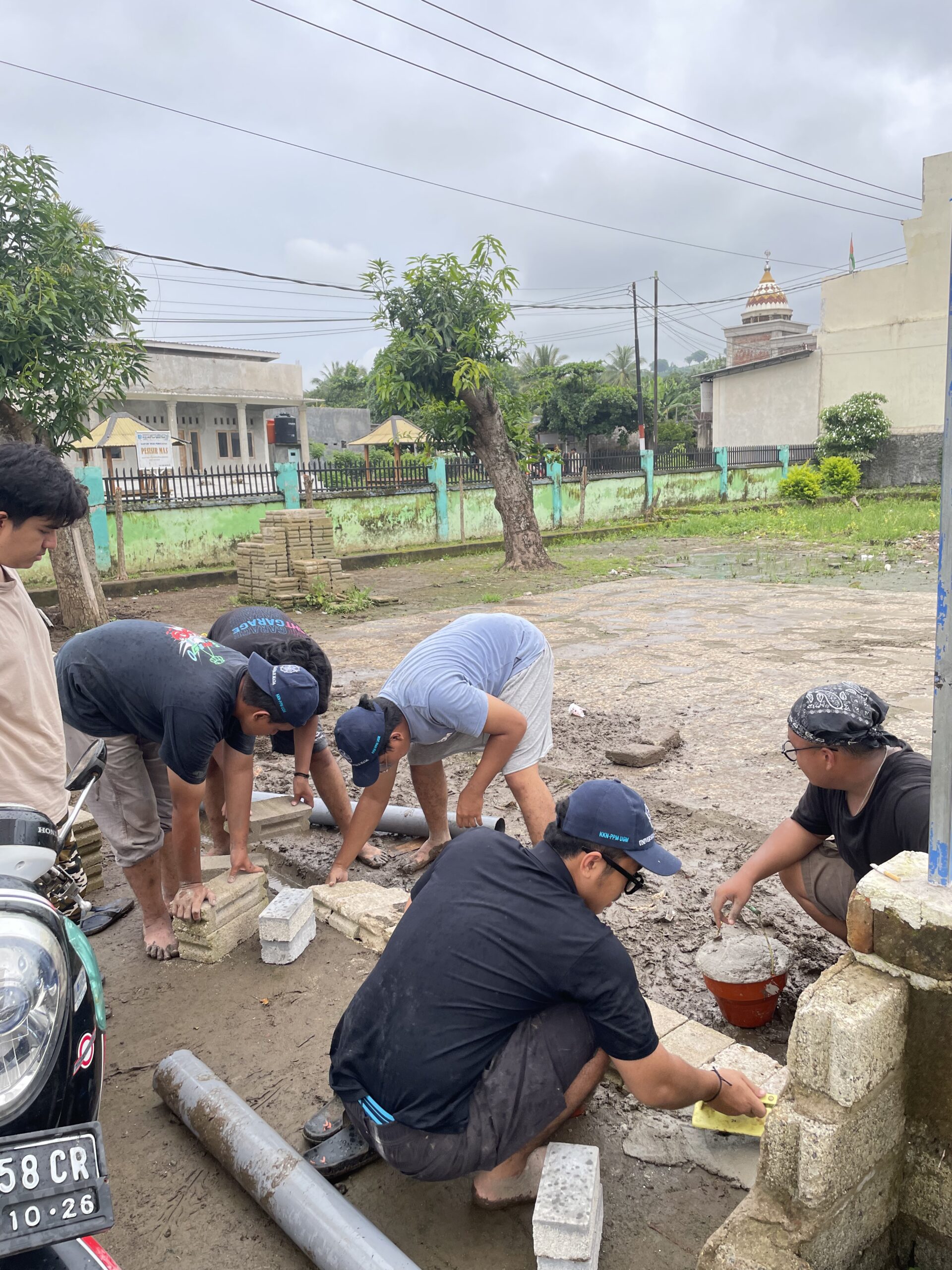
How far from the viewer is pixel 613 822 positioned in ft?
6.97

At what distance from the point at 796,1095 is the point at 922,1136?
38 cm

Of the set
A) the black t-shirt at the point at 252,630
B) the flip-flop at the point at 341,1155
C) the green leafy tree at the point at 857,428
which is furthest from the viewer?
the green leafy tree at the point at 857,428

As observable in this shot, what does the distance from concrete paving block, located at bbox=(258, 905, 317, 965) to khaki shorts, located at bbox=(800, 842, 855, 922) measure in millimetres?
1866

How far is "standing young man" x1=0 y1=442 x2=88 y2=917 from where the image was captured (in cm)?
254

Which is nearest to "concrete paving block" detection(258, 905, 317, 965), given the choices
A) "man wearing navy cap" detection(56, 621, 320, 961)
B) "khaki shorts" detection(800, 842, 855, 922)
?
"man wearing navy cap" detection(56, 621, 320, 961)

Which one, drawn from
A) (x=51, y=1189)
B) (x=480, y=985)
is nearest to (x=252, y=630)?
(x=480, y=985)

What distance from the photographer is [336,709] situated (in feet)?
23.5

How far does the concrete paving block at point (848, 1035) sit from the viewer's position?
1758mm

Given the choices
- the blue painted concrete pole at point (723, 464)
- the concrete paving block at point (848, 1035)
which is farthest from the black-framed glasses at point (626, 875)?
the blue painted concrete pole at point (723, 464)

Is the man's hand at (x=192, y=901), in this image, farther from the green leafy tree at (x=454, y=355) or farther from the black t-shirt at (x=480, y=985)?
the green leafy tree at (x=454, y=355)

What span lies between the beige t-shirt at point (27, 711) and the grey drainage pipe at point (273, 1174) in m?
0.90

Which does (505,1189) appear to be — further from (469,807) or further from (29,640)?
(29,640)

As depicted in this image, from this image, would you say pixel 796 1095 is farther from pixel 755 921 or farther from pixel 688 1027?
pixel 755 921

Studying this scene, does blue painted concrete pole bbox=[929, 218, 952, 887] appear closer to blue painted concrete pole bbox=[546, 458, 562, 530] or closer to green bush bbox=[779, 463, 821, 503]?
blue painted concrete pole bbox=[546, 458, 562, 530]
